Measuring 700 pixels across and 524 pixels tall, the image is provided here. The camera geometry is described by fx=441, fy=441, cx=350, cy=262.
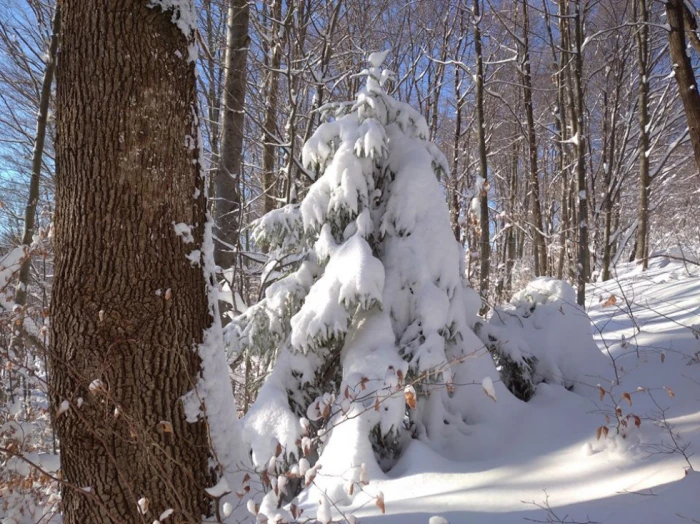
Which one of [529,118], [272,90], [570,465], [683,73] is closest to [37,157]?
[272,90]

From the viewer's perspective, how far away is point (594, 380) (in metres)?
4.01

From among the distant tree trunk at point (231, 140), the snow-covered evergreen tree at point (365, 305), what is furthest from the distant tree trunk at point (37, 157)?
the snow-covered evergreen tree at point (365, 305)

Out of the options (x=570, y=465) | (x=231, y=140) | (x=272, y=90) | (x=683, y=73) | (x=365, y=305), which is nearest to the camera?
(x=570, y=465)

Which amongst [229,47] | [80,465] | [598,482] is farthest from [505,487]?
[229,47]

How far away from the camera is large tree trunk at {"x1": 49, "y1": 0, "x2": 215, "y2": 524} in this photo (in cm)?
188

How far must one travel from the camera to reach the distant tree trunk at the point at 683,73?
14.4 ft

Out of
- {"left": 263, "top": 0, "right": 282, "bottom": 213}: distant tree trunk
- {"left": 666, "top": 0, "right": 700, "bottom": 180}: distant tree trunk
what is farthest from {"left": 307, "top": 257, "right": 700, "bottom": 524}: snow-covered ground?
{"left": 263, "top": 0, "right": 282, "bottom": 213}: distant tree trunk

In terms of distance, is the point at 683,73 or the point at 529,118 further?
the point at 529,118

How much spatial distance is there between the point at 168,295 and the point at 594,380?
378 cm

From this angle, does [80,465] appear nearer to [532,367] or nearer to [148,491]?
[148,491]

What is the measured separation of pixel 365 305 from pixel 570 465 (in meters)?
1.61

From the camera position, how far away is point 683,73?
4.40m

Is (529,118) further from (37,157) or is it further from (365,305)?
(37,157)

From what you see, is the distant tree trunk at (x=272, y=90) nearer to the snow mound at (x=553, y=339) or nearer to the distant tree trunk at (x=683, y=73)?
the snow mound at (x=553, y=339)
